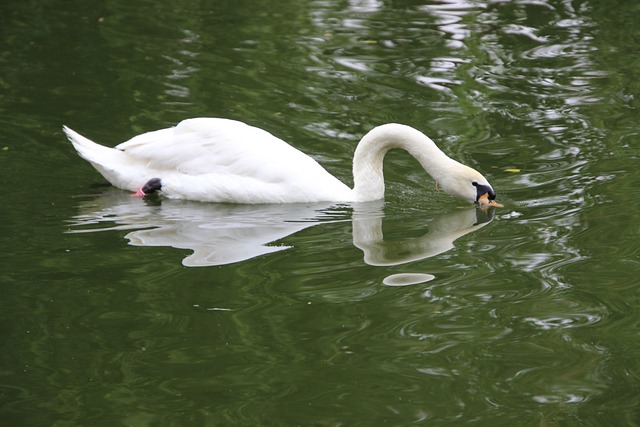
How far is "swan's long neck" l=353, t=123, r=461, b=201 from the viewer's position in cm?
925

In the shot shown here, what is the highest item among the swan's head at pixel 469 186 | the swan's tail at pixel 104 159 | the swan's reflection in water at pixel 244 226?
the swan's tail at pixel 104 159

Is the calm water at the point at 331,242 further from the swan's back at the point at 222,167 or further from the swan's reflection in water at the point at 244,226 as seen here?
the swan's back at the point at 222,167

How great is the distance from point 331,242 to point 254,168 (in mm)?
1408

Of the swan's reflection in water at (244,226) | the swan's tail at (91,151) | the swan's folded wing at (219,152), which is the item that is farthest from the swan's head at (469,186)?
the swan's tail at (91,151)

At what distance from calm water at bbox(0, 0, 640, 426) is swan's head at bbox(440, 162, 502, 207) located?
129 mm

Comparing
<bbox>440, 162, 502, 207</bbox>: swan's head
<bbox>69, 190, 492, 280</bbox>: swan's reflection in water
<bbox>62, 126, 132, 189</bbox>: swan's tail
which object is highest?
<bbox>62, 126, 132, 189</bbox>: swan's tail

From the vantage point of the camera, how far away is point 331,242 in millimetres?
8195

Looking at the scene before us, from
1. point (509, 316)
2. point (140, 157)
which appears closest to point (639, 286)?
point (509, 316)

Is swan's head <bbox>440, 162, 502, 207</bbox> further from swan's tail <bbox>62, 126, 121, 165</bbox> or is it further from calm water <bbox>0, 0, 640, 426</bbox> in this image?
swan's tail <bbox>62, 126, 121, 165</bbox>

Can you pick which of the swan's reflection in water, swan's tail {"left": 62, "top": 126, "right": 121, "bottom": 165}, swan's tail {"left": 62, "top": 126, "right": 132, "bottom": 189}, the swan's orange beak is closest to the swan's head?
the swan's orange beak

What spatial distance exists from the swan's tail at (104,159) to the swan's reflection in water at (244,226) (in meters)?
0.13

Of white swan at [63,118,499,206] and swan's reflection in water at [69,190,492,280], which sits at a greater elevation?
white swan at [63,118,499,206]

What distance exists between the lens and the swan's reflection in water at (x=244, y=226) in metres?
7.88

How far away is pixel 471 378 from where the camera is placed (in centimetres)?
573
